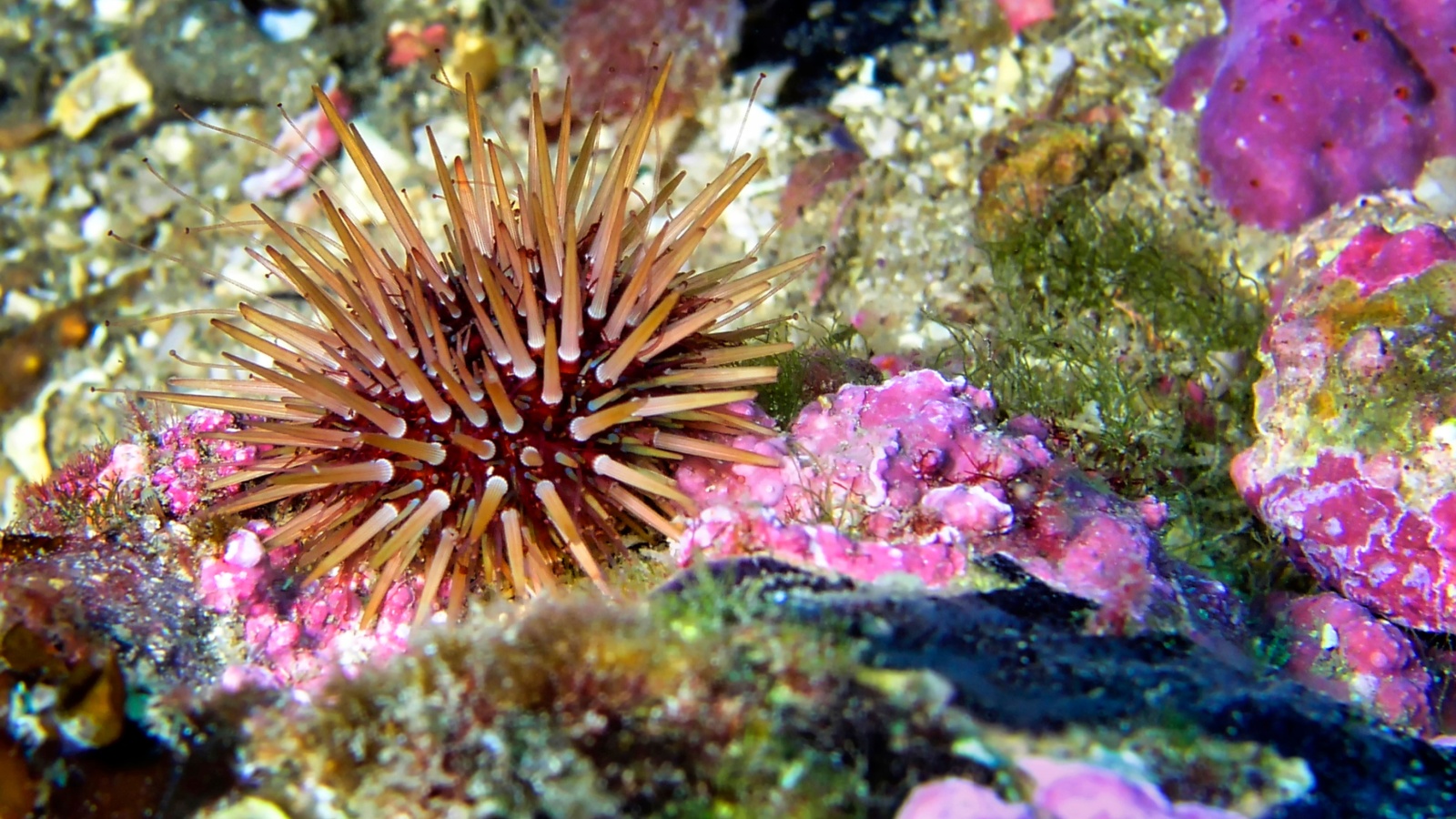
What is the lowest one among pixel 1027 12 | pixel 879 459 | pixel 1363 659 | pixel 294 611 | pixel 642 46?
pixel 1363 659

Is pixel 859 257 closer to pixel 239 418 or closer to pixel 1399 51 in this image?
pixel 1399 51

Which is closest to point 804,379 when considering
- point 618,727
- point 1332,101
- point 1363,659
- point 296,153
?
point 618,727

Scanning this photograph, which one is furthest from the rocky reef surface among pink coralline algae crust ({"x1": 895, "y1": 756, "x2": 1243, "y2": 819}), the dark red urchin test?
the dark red urchin test

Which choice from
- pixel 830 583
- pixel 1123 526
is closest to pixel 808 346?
pixel 1123 526

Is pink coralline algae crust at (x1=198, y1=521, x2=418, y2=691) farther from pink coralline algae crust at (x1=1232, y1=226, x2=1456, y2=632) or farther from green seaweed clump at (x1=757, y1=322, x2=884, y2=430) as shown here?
pink coralline algae crust at (x1=1232, y1=226, x2=1456, y2=632)

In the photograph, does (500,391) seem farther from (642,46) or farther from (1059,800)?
(642,46)
